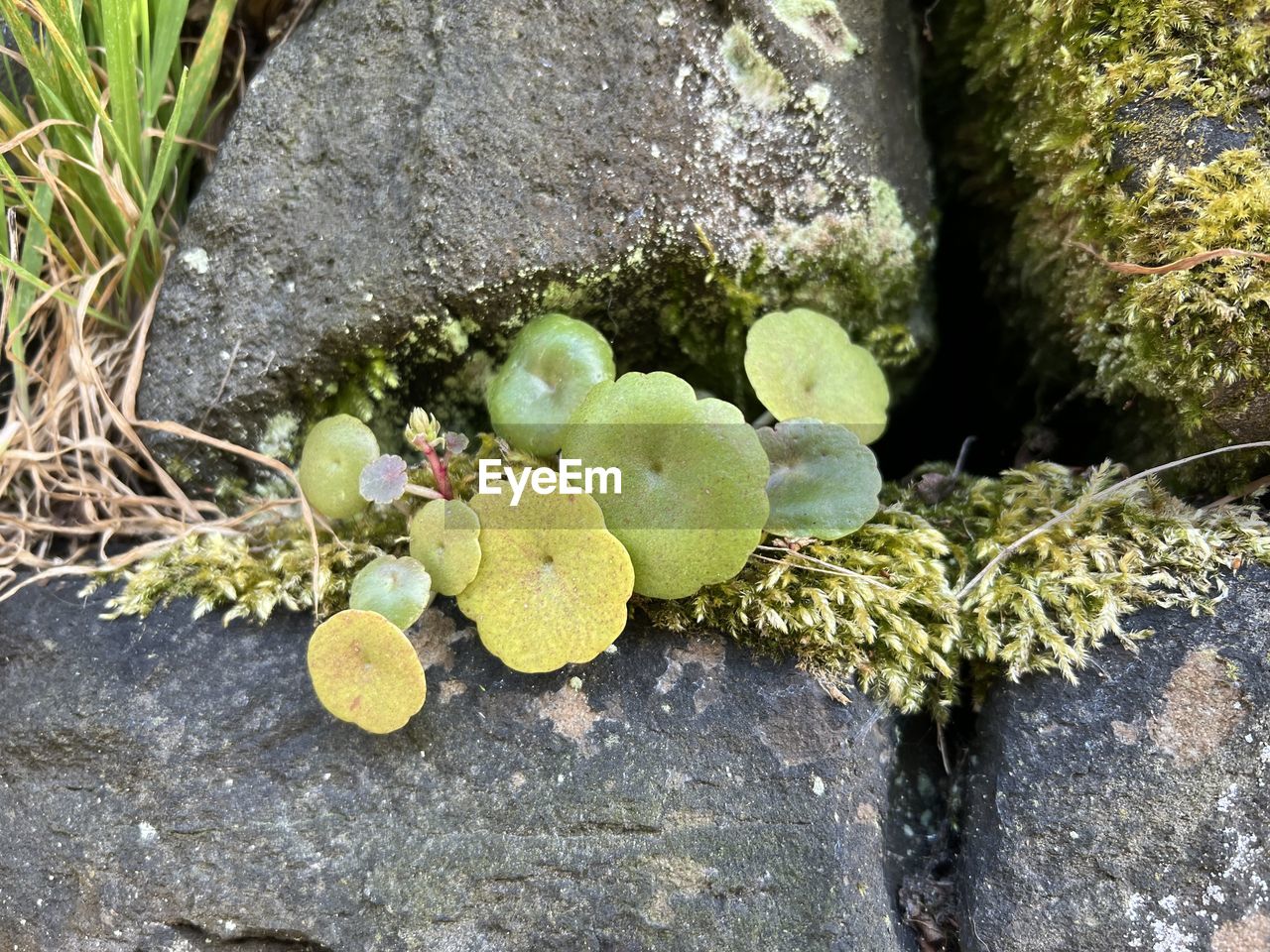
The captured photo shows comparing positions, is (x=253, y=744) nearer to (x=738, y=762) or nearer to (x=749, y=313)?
(x=738, y=762)

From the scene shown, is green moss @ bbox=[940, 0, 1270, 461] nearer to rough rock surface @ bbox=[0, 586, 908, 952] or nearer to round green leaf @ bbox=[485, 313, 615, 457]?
rough rock surface @ bbox=[0, 586, 908, 952]

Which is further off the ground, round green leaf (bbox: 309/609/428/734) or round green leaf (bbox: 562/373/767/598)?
round green leaf (bbox: 562/373/767/598)

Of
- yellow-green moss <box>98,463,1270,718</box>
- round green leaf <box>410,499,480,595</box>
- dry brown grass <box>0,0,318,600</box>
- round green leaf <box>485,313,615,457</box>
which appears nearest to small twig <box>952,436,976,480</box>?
yellow-green moss <box>98,463,1270,718</box>

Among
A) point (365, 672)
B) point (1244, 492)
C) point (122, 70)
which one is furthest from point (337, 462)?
point (1244, 492)

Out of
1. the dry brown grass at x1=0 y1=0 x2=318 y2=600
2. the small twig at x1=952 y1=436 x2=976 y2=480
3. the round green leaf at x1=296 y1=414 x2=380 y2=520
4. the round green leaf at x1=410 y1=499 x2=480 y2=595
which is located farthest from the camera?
the small twig at x1=952 y1=436 x2=976 y2=480

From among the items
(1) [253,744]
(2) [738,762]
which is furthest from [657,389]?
(1) [253,744]

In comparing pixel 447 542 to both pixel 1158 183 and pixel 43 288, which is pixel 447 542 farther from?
pixel 1158 183

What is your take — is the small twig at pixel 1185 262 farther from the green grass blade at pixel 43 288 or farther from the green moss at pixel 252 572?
the green grass blade at pixel 43 288
